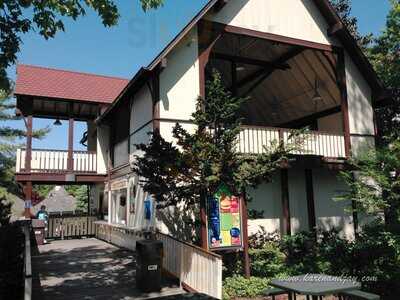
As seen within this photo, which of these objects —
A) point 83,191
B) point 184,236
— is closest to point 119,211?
point 184,236

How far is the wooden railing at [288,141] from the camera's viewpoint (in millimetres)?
13594

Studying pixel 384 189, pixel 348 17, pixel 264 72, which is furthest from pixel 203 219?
pixel 348 17

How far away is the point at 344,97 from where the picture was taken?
1555 cm

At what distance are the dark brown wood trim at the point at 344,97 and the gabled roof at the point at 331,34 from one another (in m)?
0.54

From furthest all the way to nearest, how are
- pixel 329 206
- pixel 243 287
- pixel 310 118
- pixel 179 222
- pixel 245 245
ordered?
pixel 310 118
pixel 329 206
pixel 179 222
pixel 245 245
pixel 243 287

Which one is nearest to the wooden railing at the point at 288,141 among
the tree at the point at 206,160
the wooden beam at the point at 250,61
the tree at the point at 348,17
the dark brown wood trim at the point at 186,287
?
the tree at the point at 206,160

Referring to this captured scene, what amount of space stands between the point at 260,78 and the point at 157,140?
10.6 metres

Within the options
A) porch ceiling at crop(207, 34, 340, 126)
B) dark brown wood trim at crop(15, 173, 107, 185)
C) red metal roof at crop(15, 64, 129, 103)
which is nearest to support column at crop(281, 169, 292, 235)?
porch ceiling at crop(207, 34, 340, 126)

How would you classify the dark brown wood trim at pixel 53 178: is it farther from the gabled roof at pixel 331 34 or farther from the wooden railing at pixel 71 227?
the gabled roof at pixel 331 34

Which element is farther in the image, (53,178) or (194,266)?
(53,178)

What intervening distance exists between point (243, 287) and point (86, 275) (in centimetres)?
416

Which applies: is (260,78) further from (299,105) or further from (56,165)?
(56,165)

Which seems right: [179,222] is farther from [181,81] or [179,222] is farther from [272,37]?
[272,37]

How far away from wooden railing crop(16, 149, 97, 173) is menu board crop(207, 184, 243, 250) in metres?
10.7
